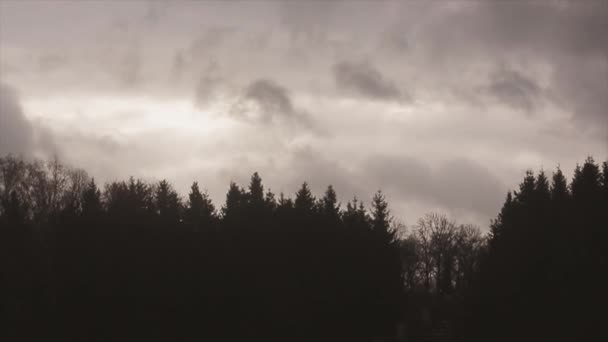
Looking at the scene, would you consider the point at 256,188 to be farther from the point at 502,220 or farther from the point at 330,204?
the point at 502,220

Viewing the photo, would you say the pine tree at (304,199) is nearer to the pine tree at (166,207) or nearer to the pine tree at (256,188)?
the pine tree at (256,188)

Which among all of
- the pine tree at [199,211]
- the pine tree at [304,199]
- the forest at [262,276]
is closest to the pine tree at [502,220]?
the forest at [262,276]

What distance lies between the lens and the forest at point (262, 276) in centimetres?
3891

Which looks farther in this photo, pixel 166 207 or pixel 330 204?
pixel 330 204

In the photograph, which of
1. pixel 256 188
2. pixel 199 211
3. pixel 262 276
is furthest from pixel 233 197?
pixel 262 276

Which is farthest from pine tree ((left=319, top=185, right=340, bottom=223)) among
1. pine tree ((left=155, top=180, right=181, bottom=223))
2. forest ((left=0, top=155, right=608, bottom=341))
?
pine tree ((left=155, top=180, right=181, bottom=223))

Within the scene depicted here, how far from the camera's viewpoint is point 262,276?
5025 centimetres

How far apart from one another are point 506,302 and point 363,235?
2115cm

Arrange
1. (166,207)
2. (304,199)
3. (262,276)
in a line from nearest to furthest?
(262,276) < (166,207) < (304,199)

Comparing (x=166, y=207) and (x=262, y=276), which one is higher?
(x=166, y=207)

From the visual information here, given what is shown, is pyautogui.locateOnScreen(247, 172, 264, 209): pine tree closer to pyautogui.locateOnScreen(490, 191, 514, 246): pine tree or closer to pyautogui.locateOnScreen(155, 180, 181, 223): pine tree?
pyautogui.locateOnScreen(155, 180, 181, 223): pine tree

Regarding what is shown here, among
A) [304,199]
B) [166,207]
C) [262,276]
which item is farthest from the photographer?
[304,199]

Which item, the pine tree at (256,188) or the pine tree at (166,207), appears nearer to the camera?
the pine tree at (166,207)

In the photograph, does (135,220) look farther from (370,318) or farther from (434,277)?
(434,277)
